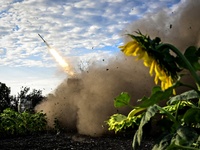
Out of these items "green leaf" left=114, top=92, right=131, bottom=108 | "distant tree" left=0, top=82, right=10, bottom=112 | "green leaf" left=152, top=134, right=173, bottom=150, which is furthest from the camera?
"distant tree" left=0, top=82, right=10, bottom=112

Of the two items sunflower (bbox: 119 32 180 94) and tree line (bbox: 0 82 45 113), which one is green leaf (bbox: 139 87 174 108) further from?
tree line (bbox: 0 82 45 113)

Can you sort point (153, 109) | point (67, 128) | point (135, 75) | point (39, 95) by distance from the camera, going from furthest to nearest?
point (39, 95), point (67, 128), point (135, 75), point (153, 109)

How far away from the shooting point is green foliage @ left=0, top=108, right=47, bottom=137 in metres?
13.4

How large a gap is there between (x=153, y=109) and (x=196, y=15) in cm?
1273

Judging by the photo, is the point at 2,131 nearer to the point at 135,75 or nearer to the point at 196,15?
the point at 135,75

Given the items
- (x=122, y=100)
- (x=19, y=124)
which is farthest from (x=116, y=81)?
(x=122, y=100)

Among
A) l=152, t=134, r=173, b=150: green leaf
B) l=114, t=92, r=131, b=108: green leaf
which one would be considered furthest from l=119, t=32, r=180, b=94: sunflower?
Result: l=114, t=92, r=131, b=108: green leaf

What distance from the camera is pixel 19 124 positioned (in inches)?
537

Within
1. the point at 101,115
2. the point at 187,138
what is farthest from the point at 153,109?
the point at 101,115

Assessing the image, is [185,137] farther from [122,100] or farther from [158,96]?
[122,100]

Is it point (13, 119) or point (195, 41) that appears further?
point (13, 119)

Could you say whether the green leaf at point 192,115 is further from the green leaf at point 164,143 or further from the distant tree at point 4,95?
the distant tree at point 4,95

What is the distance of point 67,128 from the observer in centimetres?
1512

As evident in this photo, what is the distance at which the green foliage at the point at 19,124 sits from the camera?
1336cm
